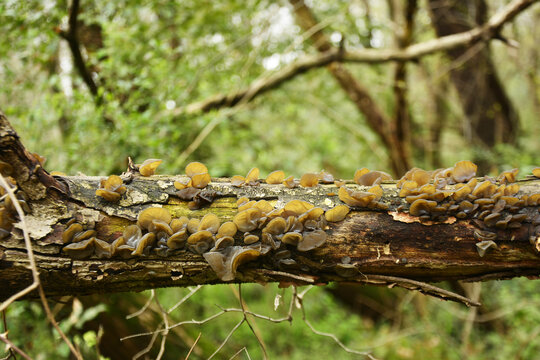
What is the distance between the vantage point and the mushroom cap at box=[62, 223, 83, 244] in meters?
1.72

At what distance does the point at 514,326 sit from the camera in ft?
22.7

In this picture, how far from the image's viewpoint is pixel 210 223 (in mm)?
1820

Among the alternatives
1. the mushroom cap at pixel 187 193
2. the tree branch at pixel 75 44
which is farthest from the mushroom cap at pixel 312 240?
the tree branch at pixel 75 44

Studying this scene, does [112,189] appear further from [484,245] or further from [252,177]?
[484,245]

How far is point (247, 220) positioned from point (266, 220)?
0.30 ft

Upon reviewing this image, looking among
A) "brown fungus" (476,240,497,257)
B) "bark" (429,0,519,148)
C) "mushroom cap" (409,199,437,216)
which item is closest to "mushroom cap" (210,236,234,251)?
"mushroom cap" (409,199,437,216)

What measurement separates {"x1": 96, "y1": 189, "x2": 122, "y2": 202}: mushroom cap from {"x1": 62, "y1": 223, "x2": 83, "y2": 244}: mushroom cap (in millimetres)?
186

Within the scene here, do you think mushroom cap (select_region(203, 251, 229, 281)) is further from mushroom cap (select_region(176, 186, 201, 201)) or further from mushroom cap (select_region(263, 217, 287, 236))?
mushroom cap (select_region(176, 186, 201, 201))

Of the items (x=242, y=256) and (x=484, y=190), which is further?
(x=484, y=190)

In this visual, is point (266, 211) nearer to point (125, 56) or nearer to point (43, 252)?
point (43, 252)

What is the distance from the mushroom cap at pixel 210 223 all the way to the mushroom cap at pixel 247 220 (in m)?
0.09

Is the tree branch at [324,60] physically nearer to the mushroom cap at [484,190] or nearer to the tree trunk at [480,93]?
the tree trunk at [480,93]

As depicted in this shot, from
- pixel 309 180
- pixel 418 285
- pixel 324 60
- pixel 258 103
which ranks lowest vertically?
pixel 418 285

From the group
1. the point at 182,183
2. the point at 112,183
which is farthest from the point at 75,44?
the point at 182,183
